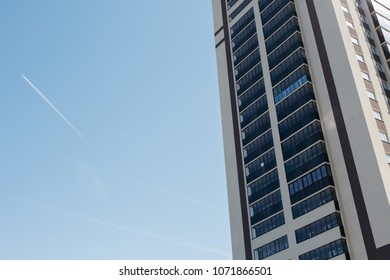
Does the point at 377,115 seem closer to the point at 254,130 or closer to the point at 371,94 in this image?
the point at 371,94

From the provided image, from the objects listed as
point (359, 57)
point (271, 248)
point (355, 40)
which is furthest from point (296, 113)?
point (271, 248)

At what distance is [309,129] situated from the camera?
258ft

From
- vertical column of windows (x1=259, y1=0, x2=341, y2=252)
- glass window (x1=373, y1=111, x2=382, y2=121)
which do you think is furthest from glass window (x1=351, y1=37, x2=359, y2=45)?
glass window (x1=373, y1=111, x2=382, y2=121)

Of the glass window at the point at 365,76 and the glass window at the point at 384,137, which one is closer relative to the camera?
the glass window at the point at 384,137

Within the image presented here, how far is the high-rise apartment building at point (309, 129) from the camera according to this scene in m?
69.2

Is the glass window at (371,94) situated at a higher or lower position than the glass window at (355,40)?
lower

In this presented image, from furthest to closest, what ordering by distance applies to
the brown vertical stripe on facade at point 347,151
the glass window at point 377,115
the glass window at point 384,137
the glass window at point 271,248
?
the glass window at point 271,248 → the glass window at point 377,115 → the glass window at point 384,137 → the brown vertical stripe on facade at point 347,151

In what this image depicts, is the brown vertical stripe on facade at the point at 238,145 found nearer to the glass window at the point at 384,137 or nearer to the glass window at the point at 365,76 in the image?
the glass window at the point at 365,76

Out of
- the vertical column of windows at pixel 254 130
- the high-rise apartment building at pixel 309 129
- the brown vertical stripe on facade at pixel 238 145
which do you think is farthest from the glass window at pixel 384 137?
the brown vertical stripe on facade at pixel 238 145

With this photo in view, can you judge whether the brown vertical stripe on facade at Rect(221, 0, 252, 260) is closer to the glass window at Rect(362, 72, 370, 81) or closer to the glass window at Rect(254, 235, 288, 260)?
the glass window at Rect(254, 235, 288, 260)

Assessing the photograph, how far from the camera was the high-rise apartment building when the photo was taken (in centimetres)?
6919

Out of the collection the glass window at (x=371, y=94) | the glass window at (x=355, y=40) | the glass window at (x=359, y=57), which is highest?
the glass window at (x=355, y=40)

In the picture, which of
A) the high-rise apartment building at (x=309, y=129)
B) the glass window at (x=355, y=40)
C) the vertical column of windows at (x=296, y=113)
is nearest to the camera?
the high-rise apartment building at (x=309, y=129)
